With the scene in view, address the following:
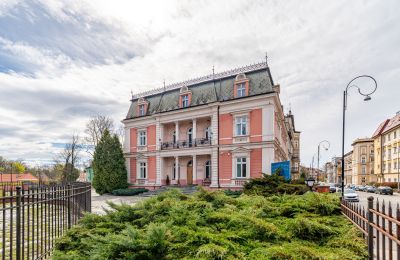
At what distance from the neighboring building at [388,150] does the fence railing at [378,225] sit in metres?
57.0

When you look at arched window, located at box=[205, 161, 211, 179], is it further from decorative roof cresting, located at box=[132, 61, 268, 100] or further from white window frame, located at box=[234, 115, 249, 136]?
decorative roof cresting, located at box=[132, 61, 268, 100]

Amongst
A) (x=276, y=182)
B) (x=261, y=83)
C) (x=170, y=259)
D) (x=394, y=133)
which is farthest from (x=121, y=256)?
(x=394, y=133)

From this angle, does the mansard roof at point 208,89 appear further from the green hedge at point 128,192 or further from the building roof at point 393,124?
the building roof at point 393,124

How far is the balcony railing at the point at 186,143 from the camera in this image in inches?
950

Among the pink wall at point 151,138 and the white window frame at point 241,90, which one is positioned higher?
the white window frame at point 241,90

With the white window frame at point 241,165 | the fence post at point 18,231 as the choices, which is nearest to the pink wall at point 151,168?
the white window frame at point 241,165

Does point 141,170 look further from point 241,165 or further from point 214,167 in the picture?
point 241,165

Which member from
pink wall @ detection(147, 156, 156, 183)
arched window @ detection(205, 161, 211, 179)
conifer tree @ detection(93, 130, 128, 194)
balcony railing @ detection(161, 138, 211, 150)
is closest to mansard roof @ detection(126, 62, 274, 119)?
balcony railing @ detection(161, 138, 211, 150)

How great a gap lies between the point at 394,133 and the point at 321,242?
6208 centimetres

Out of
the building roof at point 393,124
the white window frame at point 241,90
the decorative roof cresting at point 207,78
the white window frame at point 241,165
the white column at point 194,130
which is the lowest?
the white window frame at point 241,165

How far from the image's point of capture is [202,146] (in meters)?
23.5

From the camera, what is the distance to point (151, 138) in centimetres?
2719

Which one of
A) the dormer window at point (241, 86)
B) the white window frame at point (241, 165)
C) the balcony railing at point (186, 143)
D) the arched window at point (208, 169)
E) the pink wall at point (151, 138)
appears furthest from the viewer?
the pink wall at point (151, 138)

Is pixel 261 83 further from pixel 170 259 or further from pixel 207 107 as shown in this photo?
pixel 170 259
